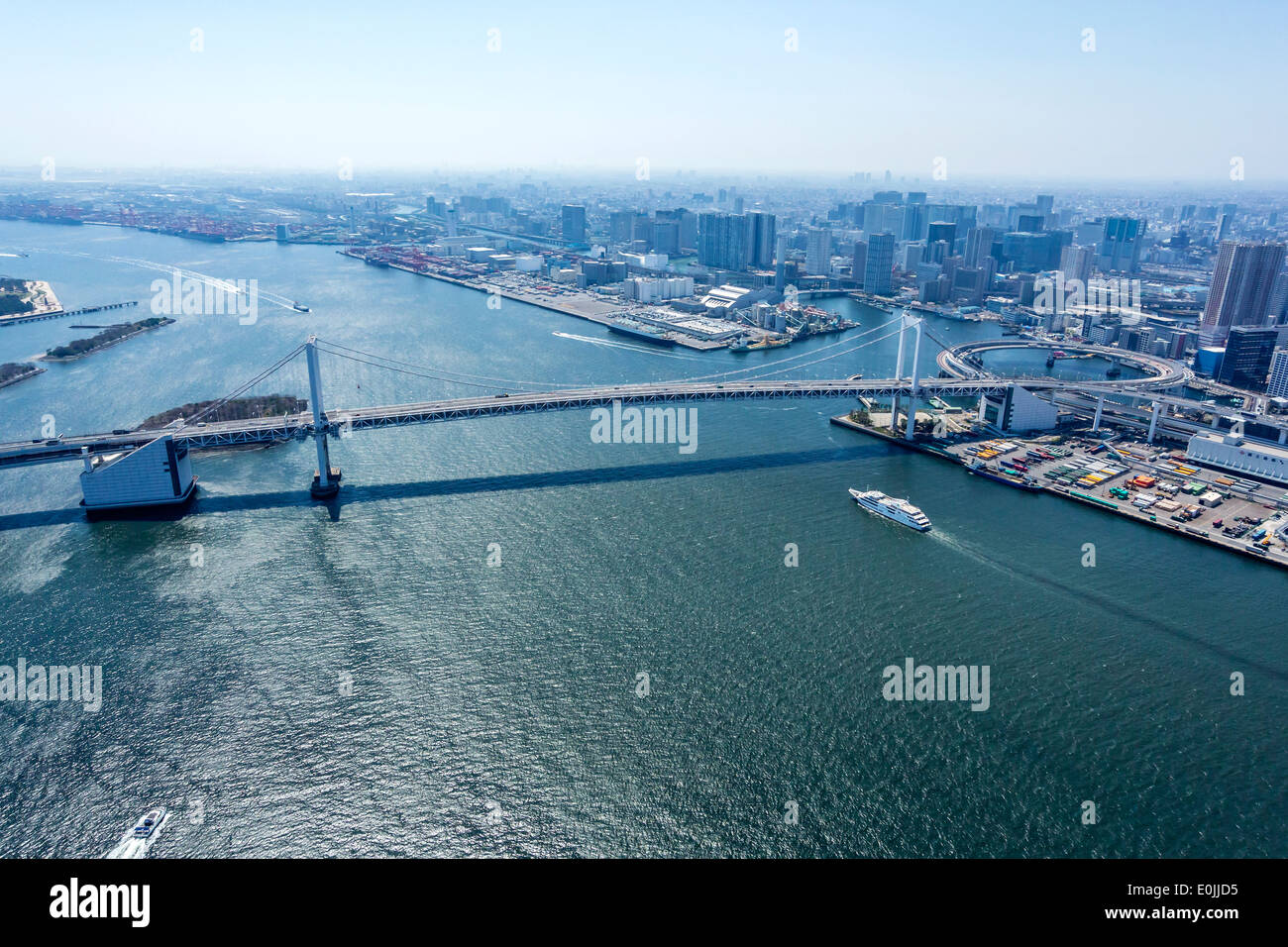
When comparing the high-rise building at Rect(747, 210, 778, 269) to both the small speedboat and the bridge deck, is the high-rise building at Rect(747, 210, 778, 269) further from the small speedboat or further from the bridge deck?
the small speedboat

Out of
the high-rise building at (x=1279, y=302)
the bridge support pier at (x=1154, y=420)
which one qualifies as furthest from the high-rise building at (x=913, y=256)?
the bridge support pier at (x=1154, y=420)

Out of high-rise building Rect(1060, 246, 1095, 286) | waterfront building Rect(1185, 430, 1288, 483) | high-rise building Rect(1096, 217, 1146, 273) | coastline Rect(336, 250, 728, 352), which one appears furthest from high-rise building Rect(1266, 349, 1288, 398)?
high-rise building Rect(1096, 217, 1146, 273)

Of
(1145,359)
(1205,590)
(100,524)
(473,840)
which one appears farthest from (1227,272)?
(100,524)

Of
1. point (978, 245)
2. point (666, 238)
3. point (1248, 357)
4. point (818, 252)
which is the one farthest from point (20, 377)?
point (978, 245)

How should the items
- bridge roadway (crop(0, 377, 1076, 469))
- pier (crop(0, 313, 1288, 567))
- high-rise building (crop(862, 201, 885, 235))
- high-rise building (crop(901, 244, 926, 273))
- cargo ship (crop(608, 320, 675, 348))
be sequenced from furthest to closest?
high-rise building (crop(862, 201, 885, 235)) < high-rise building (crop(901, 244, 926, 273)) < cargo ship (crop(608, 320, 675, 348)) < bridge roadway (crop(0, 377, 1076, 469)) < pier (crop(0, 313, 1288, 567))

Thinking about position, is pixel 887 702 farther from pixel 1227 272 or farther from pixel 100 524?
pixel 1227 272

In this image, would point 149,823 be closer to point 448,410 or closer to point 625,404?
point 448,410

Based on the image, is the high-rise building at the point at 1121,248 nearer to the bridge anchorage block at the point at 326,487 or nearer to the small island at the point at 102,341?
the bridge anchorage block at the point at 326,487
